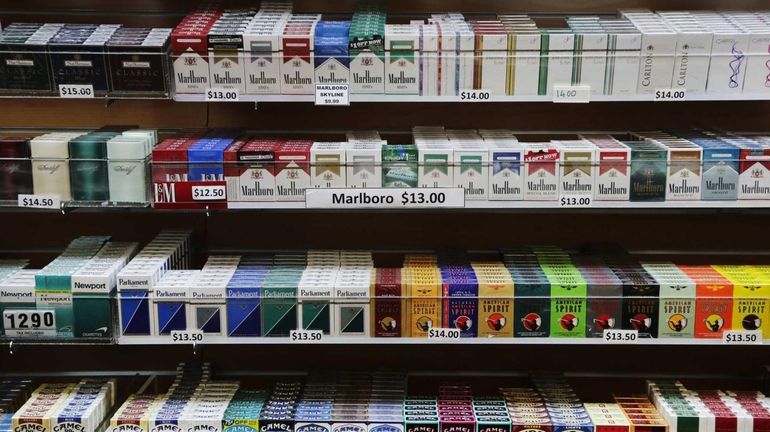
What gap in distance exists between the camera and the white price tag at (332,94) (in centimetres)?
298

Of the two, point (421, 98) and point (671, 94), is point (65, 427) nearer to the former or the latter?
point (421, 98)

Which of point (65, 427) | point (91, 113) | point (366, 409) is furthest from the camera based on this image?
point (91, 113)

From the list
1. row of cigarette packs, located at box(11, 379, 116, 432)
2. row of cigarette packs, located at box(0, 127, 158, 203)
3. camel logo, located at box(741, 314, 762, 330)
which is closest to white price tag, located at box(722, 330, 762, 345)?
camel logo, located at box(741, 314, 762, 330)

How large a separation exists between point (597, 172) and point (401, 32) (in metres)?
0.83

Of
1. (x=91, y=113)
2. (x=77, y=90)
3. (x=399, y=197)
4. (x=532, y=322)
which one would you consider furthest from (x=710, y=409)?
(x=91, y=113)

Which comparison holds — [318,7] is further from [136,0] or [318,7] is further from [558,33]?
[558,33]

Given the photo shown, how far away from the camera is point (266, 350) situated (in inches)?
149

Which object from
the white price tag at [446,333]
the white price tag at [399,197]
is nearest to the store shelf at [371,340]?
the white price tag at [446,333]

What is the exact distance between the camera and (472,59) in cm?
297

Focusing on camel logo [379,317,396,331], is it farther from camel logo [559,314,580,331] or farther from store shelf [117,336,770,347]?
camel logo [559,314,580,331]

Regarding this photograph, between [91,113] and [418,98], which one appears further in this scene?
[91,113]

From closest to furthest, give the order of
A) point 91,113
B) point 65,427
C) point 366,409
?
point 65,427
point 366,409
point 91,113

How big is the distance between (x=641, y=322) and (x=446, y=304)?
2.24 ft

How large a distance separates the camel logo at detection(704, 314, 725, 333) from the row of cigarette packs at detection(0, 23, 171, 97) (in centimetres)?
204
